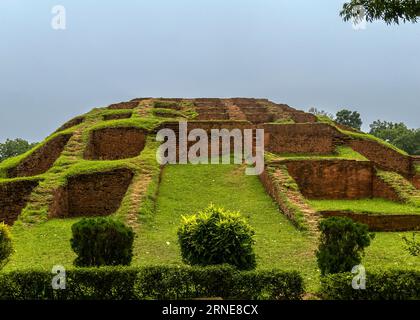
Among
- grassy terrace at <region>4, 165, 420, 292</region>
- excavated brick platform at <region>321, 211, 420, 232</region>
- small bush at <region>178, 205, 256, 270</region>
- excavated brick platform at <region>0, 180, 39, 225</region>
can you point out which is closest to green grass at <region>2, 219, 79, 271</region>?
grassy terrace at <region>4, 165, 420, 292</region>

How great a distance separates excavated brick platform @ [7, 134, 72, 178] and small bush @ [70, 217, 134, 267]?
12.9 metres

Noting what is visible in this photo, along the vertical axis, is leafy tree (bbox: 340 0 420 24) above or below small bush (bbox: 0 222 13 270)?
above

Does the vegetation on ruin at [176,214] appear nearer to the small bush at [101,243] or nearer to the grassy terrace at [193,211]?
the grassy terrace at [193,211]

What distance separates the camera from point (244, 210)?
526 inches

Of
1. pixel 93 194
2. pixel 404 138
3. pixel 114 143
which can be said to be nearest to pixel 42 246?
pixel 93 194

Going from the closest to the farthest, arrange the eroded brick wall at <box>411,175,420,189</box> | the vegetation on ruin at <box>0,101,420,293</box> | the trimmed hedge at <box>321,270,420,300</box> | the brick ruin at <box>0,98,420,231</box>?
the trimmed hedge at <box>321,270,420,300</box> → the vegetation on ruin at <box>0,101,420,293</box> → the brick ruin at <box>0,98,420,231</box> → the eroded brick wall at <box>411,175,420,189</box>

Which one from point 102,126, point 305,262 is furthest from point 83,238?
point 102,126

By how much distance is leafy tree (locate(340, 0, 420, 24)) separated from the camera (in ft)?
25.9

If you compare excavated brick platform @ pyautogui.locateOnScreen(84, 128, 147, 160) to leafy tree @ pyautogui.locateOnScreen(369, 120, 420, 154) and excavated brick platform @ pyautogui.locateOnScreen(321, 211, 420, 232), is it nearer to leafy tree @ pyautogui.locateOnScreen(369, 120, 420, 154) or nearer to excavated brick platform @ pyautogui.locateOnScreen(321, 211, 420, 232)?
excavated brick platform @ pyautogui.locateOnScreen(321, 211, 420, 232)

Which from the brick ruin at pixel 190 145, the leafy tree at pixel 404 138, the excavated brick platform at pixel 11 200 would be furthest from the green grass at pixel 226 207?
the leafy tree at pixel 404 138

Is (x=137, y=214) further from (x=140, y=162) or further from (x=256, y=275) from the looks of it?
(x=256, y=275)

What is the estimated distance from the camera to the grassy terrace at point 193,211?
951cm

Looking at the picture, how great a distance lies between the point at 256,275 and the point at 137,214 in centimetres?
609

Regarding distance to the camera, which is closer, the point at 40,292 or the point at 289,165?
the point at 40,292
